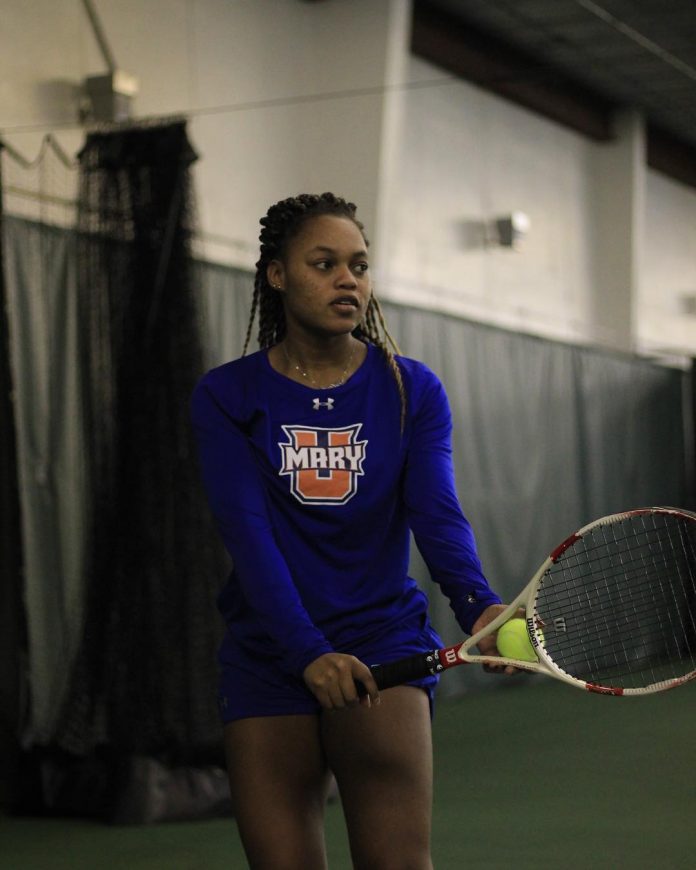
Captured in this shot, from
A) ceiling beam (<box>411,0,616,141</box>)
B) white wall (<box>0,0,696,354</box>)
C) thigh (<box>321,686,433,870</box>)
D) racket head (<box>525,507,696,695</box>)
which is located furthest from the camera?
ceiling beam (<box>411,0,616,141</box>)

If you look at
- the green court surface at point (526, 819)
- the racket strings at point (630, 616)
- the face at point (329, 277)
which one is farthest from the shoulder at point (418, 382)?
the green court surface at point (526, 819)

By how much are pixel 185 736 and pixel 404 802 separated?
298 cm

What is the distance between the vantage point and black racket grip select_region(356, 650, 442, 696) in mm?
2180

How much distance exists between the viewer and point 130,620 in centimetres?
511

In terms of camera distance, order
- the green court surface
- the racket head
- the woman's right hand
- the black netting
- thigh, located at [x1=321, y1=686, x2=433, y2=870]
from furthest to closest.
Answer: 1. the black netting
2. the green court surface
3. the racket head
4. thigh, located at [x1=321, y1=686, x2=433, y2=870]
5. the woman's right hand

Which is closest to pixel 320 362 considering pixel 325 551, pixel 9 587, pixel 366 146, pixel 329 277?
pixel 329 277

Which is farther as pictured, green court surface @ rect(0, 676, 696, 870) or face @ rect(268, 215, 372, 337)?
green court surface @ rect(0, 676, 696, 870)

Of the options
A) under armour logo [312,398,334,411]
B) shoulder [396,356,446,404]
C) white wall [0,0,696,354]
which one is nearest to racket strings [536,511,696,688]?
shoulder [396,356,446,404]

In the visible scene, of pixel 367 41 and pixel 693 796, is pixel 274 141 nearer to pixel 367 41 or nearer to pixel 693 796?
pixel 367 41

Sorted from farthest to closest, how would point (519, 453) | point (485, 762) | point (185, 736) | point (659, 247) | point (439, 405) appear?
point (659, 247)
point (519, 453)
point (485, 762)
point (185, 736)
point (439, 405)

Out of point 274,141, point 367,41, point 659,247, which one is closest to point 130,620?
point 274,141

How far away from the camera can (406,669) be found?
2188 millimetres

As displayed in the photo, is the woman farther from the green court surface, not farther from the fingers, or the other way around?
the green court surface

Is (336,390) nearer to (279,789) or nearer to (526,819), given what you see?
(279,789)
